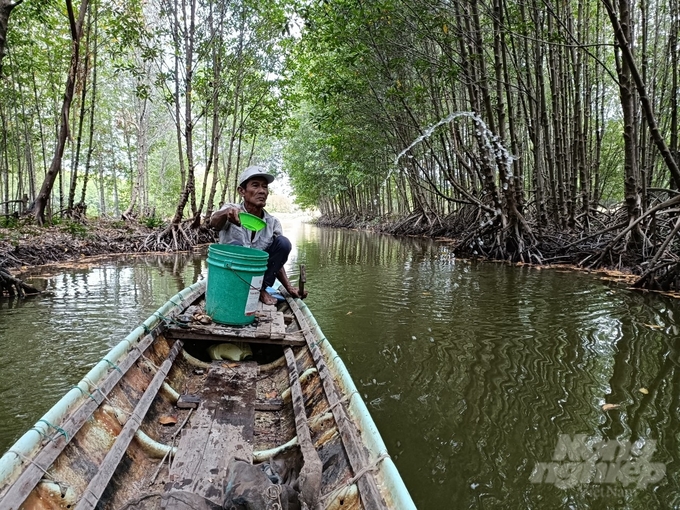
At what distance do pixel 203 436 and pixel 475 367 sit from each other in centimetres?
259

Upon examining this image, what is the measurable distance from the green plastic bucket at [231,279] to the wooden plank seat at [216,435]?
46 centimetres

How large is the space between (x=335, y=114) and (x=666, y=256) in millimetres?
9460

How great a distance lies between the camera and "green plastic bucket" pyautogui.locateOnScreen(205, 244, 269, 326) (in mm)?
3305

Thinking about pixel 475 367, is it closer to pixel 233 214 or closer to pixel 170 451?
pixel 233 214

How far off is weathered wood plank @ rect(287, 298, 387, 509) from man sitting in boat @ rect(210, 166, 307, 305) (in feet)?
4.71

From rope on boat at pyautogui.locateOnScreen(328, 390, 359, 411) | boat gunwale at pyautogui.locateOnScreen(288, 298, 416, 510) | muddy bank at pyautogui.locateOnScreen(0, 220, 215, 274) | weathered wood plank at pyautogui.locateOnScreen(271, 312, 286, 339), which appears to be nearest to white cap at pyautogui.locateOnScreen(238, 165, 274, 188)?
weathered wood plank at pyautogui.locateOnScreen(271, 312, 286, 339)

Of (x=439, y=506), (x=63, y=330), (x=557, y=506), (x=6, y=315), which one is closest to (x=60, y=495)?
(x=439, y=506)

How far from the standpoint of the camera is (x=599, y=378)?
3609mm

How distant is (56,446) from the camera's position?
166 centimetres

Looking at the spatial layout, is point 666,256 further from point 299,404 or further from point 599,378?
point 299,404

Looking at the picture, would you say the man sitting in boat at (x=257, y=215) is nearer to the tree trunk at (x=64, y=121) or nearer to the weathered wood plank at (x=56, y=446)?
the weathered wood plank at (x=56, y=446)

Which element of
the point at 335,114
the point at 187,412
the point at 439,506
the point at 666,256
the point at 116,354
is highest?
the point at 335,114

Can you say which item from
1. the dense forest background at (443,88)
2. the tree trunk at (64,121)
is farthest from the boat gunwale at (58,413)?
the tree trunk at (64,121)

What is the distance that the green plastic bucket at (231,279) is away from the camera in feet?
10.8
